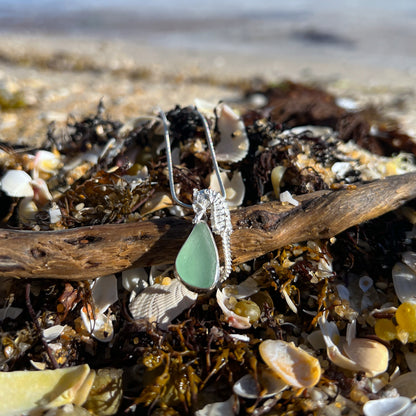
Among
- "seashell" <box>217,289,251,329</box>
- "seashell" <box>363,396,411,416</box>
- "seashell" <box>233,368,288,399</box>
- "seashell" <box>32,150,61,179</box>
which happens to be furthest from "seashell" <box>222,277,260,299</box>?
"seashell" <box>32,150,61,179</box>

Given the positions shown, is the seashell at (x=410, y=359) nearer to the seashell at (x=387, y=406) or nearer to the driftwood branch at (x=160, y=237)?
the seashell at (x=387, y=406)

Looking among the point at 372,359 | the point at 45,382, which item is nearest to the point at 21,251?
the point at 45,382

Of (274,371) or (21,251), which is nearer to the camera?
(274,371)

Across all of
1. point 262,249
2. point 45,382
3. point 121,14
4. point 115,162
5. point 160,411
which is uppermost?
point 121,14


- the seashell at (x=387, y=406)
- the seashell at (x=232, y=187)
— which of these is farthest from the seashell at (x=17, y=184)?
the seashell at (x=387, y=406)

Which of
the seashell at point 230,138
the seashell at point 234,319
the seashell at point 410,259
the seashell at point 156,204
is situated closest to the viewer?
the seashell at point 234,319

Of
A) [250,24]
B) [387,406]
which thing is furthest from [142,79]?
[250,24]

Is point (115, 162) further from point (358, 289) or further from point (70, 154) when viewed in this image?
point (358, 289)
